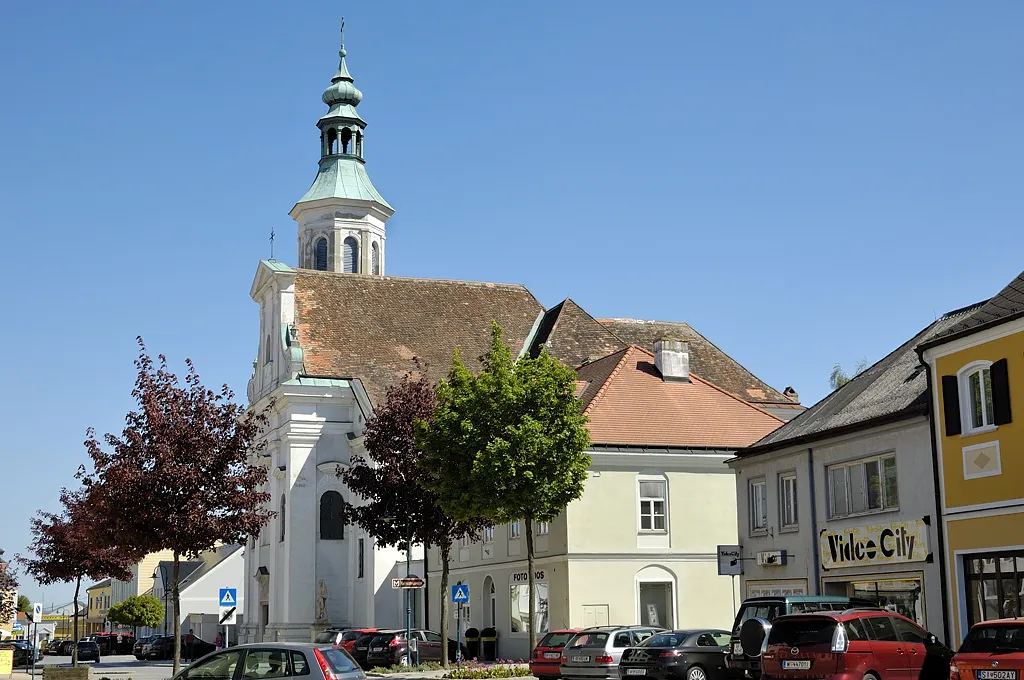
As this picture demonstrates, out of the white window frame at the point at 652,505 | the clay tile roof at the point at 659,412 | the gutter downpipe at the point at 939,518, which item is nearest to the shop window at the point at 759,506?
the gutter downpipe at the point at 939,518

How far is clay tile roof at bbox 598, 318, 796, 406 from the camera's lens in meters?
51.8

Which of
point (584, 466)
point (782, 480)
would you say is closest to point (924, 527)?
point (782, 480)

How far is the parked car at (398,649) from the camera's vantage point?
3756cm

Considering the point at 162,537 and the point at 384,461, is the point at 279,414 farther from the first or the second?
the point at 162,537

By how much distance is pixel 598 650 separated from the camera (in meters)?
27.1

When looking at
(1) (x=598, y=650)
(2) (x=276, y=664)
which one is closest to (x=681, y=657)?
(1) (x=598, y=650)

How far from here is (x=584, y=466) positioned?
Answer: 33906mm

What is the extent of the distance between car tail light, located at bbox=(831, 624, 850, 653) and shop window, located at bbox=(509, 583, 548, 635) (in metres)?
20.1

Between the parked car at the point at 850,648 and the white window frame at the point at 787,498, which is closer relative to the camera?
the parked car at the point at 850,648

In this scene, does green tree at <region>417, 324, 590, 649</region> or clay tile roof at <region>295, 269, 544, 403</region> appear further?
clay tile roof at <region>295, 269, 544, 403</region>

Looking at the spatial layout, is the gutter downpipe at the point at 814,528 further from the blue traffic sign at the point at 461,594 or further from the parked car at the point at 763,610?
the blue traffic sign at the point at 461,594

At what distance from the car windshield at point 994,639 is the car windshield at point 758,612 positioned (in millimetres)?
5344

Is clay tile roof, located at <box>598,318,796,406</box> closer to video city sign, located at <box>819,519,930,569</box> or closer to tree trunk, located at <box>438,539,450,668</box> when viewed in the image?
tree trunk, located at <box>438,539,450,668</box>

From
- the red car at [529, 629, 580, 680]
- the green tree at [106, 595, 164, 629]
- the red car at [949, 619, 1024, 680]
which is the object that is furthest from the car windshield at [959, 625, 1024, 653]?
the green tree at [106, 595, 164, 629]
